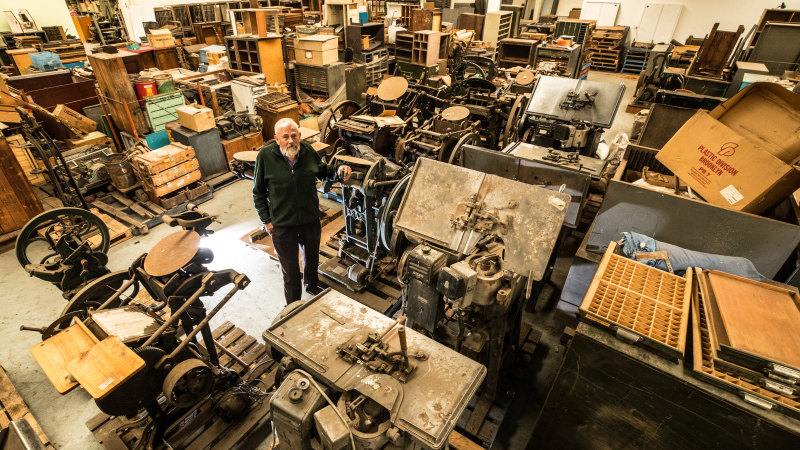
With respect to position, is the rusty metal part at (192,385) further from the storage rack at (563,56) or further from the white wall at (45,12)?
the white wall at (45,12)

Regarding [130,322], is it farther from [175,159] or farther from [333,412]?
[175,159]

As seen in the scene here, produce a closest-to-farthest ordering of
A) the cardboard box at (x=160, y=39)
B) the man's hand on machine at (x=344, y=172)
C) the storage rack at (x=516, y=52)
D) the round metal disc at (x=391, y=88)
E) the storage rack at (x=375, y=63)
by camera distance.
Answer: the man's hand on machine at (x=344, y=172) → the round metal disc at (x=391, y=88) → the cardboard box at (x=160, y=39) → the storage rack at (x=375, y=63) → the storage rack at (x=516, y=52)

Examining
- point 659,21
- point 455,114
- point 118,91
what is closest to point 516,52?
point 659,21

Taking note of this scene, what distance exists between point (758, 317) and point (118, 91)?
785 centimetres

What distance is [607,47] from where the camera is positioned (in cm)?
1276

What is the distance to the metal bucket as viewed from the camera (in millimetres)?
5043

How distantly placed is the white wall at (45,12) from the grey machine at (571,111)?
45.9ft

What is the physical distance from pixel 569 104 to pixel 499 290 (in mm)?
4055

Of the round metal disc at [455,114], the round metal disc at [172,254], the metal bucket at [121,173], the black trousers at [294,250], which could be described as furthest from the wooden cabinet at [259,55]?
the round metal disc at [172,254]

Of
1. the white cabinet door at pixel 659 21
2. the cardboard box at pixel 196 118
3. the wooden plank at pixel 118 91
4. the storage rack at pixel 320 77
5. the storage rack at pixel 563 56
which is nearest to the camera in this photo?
the cardboard box at pixel 196 118

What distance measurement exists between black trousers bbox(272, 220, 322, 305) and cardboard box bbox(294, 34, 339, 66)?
18.1 feet

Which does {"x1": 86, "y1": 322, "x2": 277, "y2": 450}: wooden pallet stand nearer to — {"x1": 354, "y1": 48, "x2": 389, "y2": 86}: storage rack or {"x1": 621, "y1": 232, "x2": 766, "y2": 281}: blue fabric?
{"x1": 621, "y1": 232, "x2": 766, "y2": 281}: blue fabric

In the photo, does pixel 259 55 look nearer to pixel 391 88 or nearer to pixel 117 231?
pixel 391 88

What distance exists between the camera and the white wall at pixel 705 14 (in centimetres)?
1138
